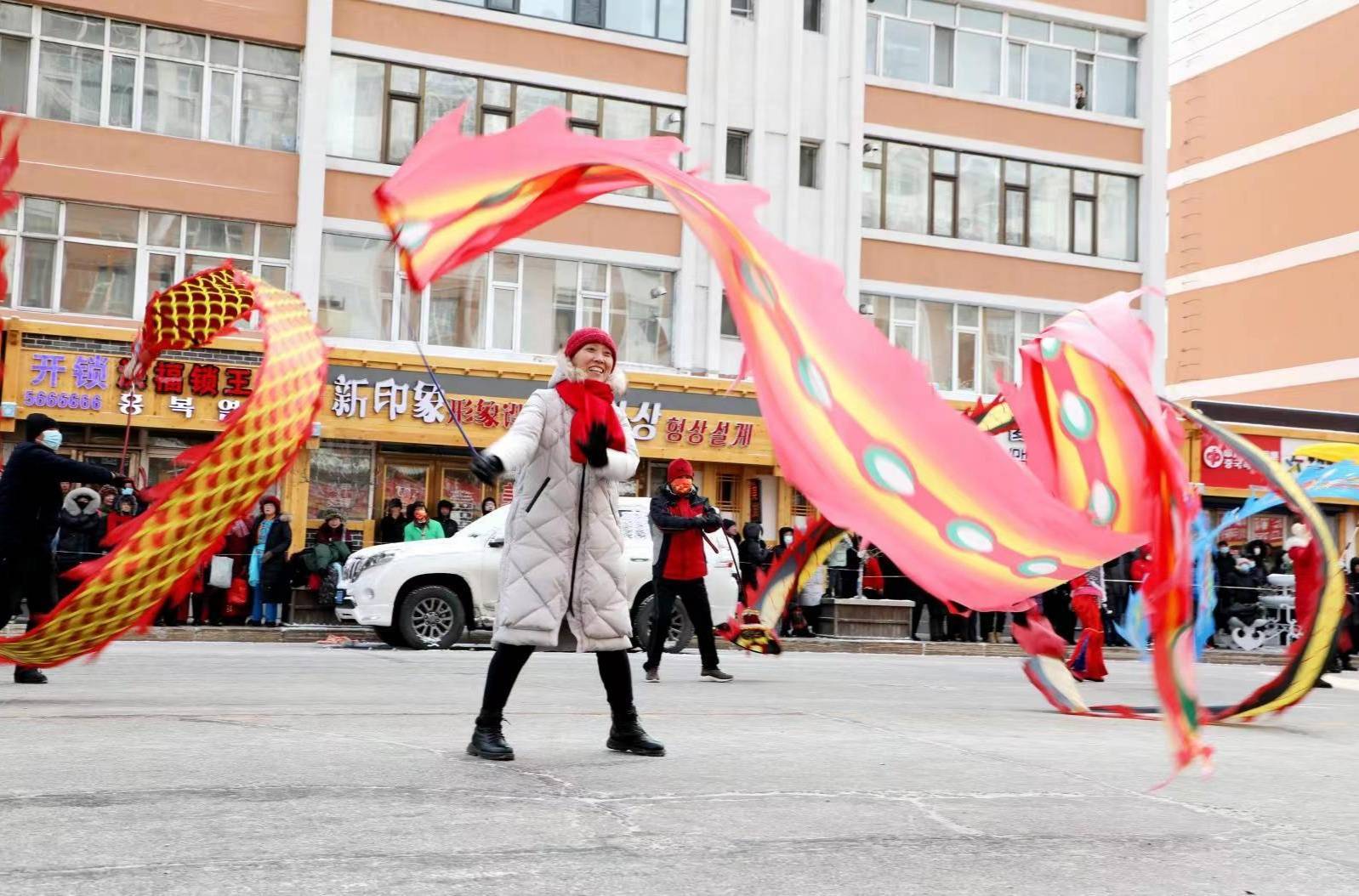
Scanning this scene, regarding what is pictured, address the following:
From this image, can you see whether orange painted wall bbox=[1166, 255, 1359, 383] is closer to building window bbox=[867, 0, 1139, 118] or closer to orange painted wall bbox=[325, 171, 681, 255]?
building window bbox=[867, 0, 1139, 118]

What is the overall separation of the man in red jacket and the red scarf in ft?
19.5

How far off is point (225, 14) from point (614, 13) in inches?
277

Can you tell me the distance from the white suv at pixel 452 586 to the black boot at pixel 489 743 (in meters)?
10.7

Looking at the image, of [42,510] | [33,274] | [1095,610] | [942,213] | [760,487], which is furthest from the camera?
[942,213]

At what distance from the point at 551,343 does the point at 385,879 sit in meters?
25.1

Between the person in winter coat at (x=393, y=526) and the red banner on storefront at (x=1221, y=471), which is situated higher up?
the red banner on storefront at (x=1221, y=471)

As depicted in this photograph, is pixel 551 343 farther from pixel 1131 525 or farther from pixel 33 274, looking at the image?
pixel 1131 525

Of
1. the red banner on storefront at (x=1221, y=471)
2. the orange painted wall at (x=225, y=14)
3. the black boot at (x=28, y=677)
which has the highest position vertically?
the orange painted wall at (x=225, y=14)

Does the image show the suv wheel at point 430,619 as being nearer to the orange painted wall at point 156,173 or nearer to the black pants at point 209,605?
the black pants at point 209,605

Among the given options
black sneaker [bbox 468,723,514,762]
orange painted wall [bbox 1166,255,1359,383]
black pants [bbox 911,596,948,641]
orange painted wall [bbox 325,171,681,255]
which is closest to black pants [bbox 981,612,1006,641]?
black pants [bbox 911,596,948,641]

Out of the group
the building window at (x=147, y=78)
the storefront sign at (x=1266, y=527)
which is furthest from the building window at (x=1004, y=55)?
the building window at (x=147, y=78)

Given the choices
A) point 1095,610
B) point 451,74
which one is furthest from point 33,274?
point 1095,610

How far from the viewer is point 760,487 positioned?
102 feet

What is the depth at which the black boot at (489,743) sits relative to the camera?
7477 millimetres
